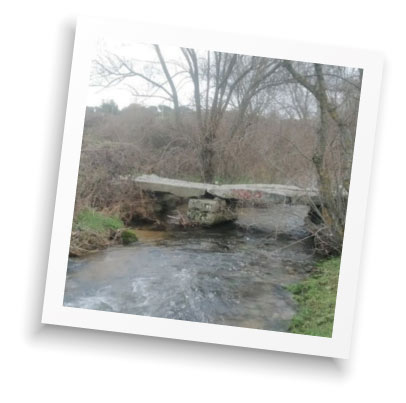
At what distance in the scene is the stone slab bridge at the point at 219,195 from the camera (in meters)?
3.41

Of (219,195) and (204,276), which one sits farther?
(219,195)

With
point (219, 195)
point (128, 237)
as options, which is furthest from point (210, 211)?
point (128, 237)

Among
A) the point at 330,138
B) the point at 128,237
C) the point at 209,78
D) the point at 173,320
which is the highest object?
the point at 209,78

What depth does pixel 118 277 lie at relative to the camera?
320 cm

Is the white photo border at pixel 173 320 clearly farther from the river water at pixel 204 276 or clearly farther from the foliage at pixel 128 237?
the foliage at pixel 128 237

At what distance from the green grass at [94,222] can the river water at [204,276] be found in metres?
0.20

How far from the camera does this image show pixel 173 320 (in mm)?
3125

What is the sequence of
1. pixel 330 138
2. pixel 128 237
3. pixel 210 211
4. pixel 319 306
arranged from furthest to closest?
pixel 210 211
pixel 128 237
pixel 330 138
pixel 319 306

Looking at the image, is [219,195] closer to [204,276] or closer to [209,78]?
[204,276]

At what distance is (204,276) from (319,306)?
0.95m

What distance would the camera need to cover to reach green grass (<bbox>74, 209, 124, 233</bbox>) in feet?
10.5

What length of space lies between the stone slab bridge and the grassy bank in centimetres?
43

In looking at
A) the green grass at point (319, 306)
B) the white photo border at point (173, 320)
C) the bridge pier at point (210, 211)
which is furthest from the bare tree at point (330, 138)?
the bridge pier at point (210, 211)

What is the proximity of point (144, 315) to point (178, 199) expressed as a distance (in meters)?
1.06
